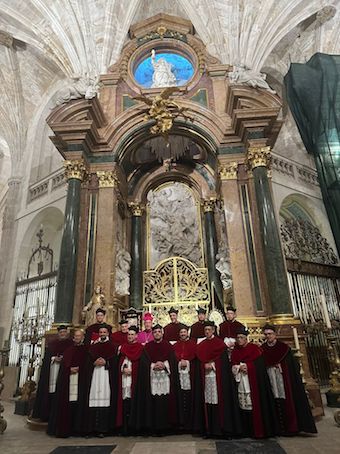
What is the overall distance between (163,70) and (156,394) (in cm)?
910

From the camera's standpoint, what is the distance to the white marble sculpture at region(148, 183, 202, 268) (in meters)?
9.89

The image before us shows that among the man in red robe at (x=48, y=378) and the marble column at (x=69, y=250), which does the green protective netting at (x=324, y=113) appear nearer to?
the marble column at (x=69, y=250)

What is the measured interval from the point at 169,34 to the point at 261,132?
5.25 meters

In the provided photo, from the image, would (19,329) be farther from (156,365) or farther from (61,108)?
(156,365)

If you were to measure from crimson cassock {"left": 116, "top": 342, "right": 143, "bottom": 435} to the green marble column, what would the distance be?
4.47 metres

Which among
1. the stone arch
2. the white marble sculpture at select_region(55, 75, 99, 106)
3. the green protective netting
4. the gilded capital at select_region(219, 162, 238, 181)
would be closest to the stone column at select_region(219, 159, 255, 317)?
the gilded capital at select_region(219, 162, 238, 181)

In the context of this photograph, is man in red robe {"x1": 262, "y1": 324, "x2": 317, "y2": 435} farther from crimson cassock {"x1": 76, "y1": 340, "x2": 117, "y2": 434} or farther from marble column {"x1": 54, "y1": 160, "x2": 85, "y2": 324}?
marble column {"x1": 54, "y1": 160, "x2": 85, "y2": 324}

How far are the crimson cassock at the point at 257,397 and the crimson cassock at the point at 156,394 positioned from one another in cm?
90

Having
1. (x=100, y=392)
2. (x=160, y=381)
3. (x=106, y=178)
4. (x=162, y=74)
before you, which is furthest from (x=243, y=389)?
(x=162, y=74)

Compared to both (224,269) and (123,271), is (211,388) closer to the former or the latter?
(224,269)

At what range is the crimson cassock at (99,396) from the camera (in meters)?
4.50

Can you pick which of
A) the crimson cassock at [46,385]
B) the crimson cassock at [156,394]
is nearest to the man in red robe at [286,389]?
the crimson cassock at [156,394]

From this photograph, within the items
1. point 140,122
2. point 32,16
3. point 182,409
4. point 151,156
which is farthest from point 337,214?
point 32,16

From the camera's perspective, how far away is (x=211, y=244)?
31.7 ft
